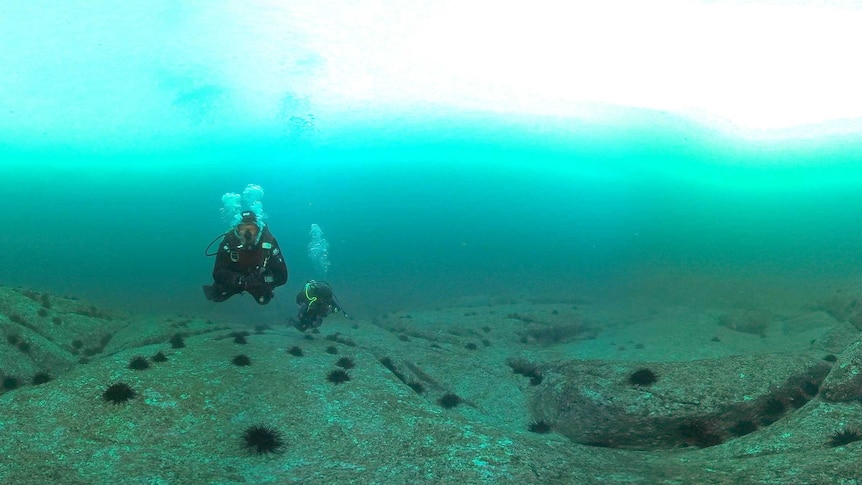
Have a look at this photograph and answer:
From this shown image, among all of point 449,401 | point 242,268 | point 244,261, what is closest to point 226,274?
point 242,268

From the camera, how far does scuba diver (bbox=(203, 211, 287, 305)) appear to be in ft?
67.7

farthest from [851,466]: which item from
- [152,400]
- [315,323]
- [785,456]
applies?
[315,323]

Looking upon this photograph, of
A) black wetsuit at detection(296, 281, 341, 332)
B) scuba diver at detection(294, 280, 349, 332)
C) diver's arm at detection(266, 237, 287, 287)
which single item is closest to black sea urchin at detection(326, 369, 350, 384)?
diver's arm at detection(266, 237, 287, 287)

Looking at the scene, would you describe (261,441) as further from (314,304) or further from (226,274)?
(314,304)

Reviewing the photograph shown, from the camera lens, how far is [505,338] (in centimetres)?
4044

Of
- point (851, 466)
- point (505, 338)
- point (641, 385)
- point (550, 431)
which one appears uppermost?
point (851, 466)

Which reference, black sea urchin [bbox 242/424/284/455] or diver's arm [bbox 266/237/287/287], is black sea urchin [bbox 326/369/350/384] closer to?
black sea urchin [bbox 242/424/284/455]

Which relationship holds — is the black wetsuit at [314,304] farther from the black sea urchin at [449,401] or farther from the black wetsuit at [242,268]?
the black sea urchin at [449,401]

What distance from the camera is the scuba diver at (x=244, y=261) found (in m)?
20.6

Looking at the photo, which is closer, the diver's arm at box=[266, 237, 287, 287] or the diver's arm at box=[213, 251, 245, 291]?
the diver's arm at box=[213, 251, 245, 291]

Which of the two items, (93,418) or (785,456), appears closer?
(785,456)

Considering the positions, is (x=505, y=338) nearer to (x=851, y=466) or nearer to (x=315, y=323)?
(x=315, y=323)

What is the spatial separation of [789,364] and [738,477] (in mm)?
11470

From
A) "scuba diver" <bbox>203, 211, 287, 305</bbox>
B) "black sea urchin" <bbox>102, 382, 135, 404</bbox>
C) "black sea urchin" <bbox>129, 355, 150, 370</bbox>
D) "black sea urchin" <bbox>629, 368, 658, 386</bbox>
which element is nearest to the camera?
"black sea urchin" <bbox>102, 382, 135, 404</bbox>
